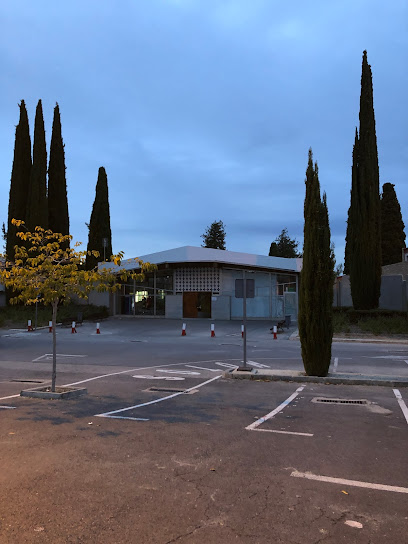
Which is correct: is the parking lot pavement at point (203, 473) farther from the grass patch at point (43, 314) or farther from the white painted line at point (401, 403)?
the grass patch at point (43, 314)

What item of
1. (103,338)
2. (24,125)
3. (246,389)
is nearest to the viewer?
(246,389)

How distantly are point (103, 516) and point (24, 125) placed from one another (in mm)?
45262

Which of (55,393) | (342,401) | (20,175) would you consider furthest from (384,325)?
(20,175)

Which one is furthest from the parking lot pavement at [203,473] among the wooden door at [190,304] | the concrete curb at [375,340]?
the wooden door at [190,304]

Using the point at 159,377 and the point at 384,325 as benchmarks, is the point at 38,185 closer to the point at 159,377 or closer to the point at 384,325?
the point at 384,325

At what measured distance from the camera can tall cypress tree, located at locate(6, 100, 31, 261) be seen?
40750 mm

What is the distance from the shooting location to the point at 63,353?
58.2 ft

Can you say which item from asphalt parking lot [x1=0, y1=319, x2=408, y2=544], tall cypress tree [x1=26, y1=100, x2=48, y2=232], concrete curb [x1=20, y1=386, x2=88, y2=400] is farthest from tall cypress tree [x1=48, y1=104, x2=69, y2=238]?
concrete curb [x1=20, y1=386, x2=88, y2=400]

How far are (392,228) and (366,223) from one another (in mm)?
20426

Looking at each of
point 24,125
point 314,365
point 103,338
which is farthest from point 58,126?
point 314,365

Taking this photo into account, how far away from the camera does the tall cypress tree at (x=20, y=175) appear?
1604 inches

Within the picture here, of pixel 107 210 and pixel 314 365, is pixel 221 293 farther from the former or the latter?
pixel 314 365

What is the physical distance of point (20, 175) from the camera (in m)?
41.5

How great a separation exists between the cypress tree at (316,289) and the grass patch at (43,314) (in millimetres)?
23884
